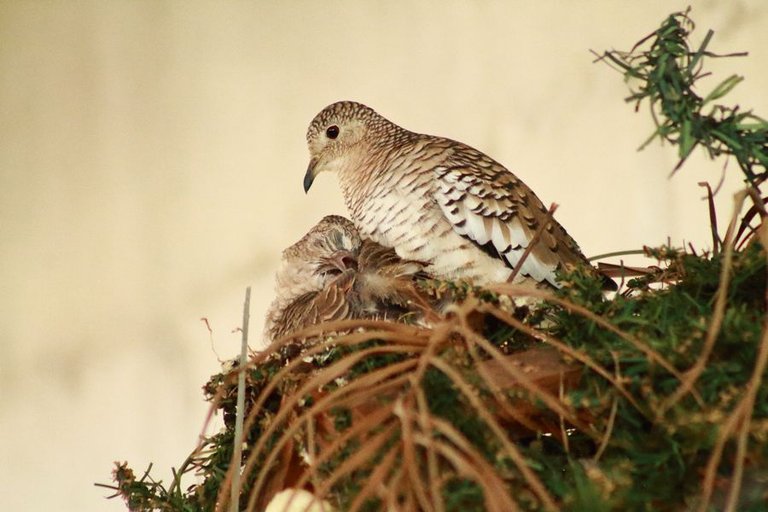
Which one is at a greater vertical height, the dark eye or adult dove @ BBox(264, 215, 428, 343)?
the dark eye

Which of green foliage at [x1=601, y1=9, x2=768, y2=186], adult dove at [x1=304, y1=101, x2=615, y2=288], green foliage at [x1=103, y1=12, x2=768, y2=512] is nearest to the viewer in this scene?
green foliage at [x1=103, y1=12, x2=768, y2=512]

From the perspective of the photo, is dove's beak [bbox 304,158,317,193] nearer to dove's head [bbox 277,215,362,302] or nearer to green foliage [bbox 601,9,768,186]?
dove's head [bbox 277,215,362,302]

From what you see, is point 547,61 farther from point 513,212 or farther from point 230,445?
point 230,445

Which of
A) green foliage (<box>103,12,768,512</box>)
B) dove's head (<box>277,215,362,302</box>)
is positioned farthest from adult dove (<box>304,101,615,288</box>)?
green foliage (<box>103,12,768,512</box>)

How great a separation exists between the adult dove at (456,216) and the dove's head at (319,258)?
23 millimetres

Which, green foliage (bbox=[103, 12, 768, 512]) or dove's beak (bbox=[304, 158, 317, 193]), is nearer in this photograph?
green foliage (bbox=[103, 12, 768, 512])

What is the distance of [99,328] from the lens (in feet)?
5.84

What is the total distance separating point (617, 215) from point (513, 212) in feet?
1.46

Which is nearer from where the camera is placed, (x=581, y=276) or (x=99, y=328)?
(x=581, y=276)

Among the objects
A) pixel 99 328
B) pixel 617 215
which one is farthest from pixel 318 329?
pixel 99 328

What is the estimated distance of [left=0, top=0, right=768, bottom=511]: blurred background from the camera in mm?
1520

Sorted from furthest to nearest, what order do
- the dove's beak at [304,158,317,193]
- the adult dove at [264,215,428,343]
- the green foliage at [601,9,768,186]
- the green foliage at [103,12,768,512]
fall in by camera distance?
the dove's beak at [304,158,317,193] → the adult dove at [264,215,428,343] → the green foliage at [601,9,768,186] → the green foliage at [103,12,768,512]

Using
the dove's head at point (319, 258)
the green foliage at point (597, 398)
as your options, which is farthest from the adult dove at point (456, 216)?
the green foliage at point (597, 398)

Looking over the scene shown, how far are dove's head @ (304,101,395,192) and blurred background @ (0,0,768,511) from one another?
372 millimetres
